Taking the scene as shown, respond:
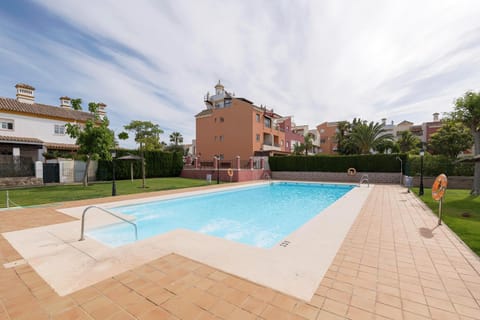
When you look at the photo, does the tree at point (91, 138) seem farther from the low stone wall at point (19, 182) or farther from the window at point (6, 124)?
the window at point (6, 124)

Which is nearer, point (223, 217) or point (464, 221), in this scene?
point (464, 221)

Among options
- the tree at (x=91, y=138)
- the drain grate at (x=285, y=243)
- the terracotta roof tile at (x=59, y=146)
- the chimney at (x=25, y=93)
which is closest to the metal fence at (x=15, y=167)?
the terracotta roof tile at (x=59, y=146)

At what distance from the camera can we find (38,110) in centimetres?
2181

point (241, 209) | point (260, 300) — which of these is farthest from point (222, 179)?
point (260, 300)

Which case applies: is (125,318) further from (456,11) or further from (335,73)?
(335,73)

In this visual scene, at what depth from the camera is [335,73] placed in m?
11.8

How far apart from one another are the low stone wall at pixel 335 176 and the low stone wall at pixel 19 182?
22437 millimetres

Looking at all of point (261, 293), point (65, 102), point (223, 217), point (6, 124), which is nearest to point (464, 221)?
point (261, 293)

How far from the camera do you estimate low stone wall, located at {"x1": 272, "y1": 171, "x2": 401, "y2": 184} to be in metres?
19.0

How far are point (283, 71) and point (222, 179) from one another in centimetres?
1228

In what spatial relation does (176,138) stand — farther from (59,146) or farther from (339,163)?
(339,163)

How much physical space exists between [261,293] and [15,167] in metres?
22.4

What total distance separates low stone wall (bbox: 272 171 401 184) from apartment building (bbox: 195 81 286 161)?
5933 mm

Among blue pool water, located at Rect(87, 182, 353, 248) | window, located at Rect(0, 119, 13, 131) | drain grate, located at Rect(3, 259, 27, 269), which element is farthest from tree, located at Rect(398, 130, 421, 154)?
window, located at Rect(0, 119, 13, 131)
